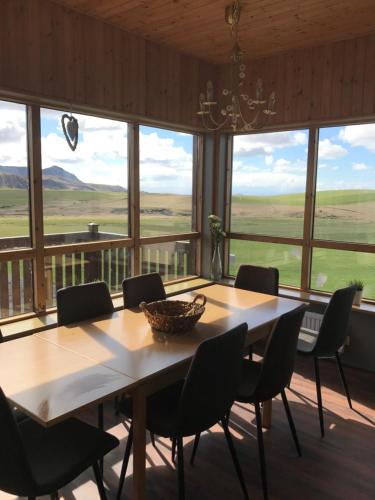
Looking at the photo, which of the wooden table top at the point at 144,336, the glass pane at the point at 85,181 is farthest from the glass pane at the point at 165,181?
the wooden table top at the point at 144,336

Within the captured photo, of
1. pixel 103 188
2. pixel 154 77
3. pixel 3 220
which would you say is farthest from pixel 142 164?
pixel 3 220

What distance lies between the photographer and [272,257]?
4.72m

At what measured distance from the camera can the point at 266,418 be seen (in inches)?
117

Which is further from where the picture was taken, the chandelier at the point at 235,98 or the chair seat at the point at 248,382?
the chandelier at the point at 235,98

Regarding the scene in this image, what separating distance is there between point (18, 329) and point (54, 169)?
52.3 inches

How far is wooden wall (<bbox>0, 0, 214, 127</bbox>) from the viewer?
309 centimetres

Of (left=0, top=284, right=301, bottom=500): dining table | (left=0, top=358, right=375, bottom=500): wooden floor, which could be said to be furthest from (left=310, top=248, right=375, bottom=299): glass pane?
(left=0, top=284, right=301, bottom=500): dining table

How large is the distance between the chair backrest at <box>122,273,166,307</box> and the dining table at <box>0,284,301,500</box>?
0.69 feet

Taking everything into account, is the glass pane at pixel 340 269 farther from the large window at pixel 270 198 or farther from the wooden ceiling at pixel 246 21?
the wooden ceiling at pixel 246 21

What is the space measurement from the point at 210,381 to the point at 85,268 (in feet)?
7.26

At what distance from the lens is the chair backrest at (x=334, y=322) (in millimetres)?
2852

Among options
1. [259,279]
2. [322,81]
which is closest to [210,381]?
[259,279]

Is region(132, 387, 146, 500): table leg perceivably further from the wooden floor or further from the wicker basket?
the wicker basket

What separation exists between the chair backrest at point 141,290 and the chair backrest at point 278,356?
3.57ft
